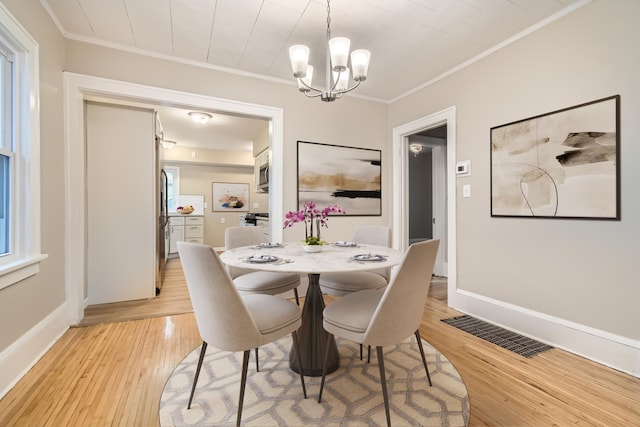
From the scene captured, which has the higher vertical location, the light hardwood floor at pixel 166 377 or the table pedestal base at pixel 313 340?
the table pedestal base at pixel 313 340

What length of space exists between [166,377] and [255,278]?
0.82 m

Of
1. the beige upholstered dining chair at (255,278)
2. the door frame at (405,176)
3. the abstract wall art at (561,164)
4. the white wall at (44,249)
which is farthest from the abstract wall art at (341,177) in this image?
the white wall at (44,249)

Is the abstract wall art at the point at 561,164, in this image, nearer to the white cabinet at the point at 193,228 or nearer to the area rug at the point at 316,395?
the area rug at the point at 316,395

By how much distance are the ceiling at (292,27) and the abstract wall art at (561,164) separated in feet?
2.65

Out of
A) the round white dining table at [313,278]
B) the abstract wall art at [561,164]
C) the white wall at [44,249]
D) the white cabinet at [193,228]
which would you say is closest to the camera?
the round white dining table at [313,278]

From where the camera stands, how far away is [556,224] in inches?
85.7

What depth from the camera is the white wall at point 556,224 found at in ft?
5.96

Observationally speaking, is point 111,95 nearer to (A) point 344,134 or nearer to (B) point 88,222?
(B) point 88,222

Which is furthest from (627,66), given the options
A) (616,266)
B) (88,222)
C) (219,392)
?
(88,222)

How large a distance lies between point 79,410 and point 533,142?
11.3ft

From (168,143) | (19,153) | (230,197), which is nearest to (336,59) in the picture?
(19,153)

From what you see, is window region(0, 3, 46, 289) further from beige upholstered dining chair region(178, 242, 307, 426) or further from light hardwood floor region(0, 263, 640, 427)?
beige upholstered dining chair region(178, 242, 307, 426)

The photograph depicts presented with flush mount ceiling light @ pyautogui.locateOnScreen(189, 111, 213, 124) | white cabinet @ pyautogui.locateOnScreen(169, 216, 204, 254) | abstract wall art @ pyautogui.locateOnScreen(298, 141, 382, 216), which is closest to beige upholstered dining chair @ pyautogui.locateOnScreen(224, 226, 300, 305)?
abstract wall art @ pyautogui.locateOnScreen(298, 141, 382, 216)

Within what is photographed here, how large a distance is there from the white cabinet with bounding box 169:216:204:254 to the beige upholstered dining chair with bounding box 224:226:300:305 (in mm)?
4377
